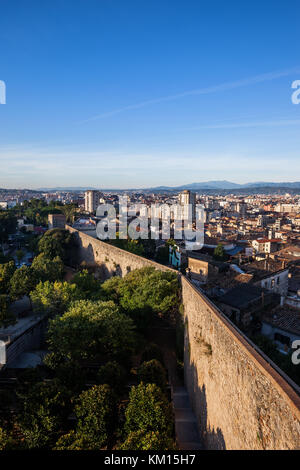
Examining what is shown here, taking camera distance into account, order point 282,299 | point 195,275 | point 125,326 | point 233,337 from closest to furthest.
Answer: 1. point 233,337
2. point 125,326
3. point 282,299
4. point 195,275

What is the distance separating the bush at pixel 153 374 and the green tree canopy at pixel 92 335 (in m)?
1.60

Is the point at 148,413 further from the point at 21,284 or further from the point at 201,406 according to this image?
the point at 21,284

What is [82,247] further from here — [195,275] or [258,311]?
[258,311]

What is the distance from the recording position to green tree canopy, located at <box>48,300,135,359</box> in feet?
34.7

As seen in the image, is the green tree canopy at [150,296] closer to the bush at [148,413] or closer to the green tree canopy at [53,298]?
the green tree canopy at [53,298]

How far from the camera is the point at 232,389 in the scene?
578 centimetres

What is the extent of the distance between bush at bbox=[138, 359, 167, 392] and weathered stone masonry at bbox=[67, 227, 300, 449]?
1.04 m

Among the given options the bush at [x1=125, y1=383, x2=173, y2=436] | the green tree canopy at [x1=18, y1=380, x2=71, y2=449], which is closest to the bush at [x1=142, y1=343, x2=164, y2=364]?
the bush at [x1=125, y1=383, x2=173, y2=436]

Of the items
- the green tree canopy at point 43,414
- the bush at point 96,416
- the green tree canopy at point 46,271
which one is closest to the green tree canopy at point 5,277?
the green tree canopy at point 46,271

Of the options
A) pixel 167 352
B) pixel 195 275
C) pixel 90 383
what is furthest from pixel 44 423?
pixel 195 275

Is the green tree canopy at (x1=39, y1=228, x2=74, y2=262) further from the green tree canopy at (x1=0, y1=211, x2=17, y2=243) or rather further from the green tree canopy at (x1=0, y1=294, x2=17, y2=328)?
the green tree canopy at (x1=0, y1=294, x2=17, y2=328)

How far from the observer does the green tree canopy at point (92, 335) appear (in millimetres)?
10586
